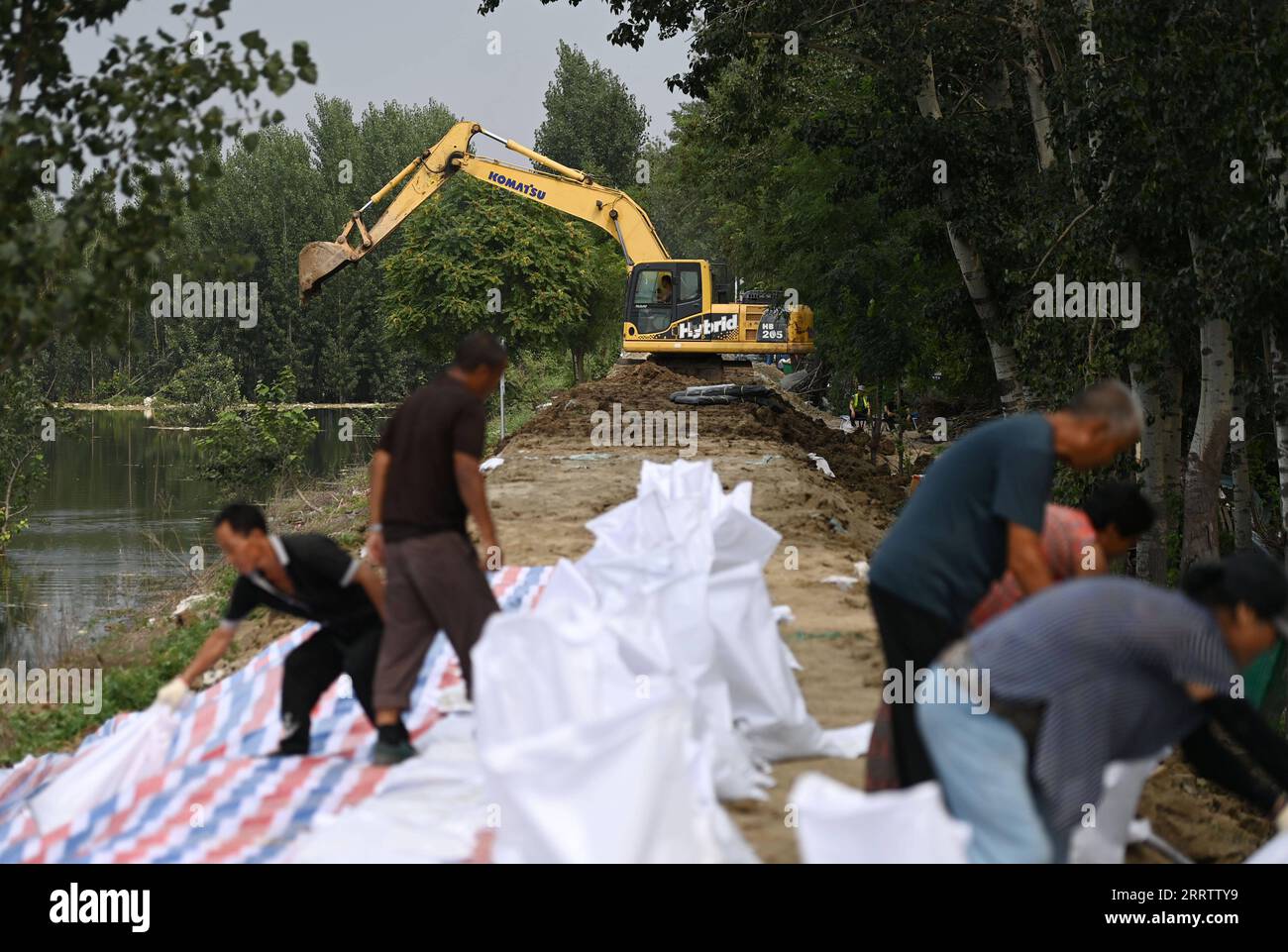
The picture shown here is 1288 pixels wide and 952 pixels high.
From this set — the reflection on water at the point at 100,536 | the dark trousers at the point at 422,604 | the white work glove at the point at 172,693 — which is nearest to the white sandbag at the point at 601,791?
the dark trousers at the point at 422,604

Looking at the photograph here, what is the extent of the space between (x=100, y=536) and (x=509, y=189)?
10.5m

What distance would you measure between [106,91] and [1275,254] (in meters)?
8.60

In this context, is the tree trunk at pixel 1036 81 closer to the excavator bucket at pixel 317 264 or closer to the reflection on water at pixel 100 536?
the excavator bucket at pixel 317 264

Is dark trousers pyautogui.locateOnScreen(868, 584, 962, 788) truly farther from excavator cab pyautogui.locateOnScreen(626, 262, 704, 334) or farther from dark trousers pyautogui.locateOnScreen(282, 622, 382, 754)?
excavator cab pyautogui.locateOnScreen(626, 262, 704, 334)

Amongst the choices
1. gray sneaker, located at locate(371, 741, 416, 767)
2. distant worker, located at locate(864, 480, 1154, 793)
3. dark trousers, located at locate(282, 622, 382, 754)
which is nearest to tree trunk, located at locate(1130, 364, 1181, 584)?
distant worker, located at locate(864, 480, 1154, 793)

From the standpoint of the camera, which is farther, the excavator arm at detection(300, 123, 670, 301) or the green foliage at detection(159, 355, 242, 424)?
the green foliage at detection(159, 355, 242, 424)

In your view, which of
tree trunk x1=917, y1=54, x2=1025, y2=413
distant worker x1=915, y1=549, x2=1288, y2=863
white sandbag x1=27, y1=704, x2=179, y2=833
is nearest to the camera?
distant worker x1=915, y1=549, x2=1288, y2=863

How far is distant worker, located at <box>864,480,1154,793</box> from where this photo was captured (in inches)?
189

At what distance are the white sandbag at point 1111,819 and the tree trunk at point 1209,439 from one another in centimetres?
980

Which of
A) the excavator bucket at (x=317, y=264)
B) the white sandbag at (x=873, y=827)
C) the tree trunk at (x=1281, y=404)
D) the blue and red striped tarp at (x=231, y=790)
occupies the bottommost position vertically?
the blue and red striped tarp at (x=231, y=790)

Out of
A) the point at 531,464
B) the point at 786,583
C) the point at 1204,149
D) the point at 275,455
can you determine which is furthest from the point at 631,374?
the point at 786,583

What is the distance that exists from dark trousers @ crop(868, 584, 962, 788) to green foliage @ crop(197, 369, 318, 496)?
81.3 ft

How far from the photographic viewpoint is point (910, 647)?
15.4ft

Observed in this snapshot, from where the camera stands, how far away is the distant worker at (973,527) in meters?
4.31
